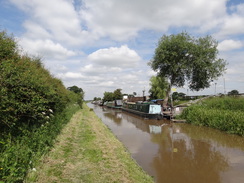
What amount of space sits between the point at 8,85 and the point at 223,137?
39.8 feet

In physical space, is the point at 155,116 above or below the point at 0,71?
below

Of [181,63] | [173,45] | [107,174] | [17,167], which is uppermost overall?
[173,45]

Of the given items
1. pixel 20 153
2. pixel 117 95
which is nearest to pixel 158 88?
pixel 117 95

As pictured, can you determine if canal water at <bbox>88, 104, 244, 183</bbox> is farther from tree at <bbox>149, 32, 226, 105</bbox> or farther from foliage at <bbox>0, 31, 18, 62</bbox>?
tree at <bbox>149, 32, 226, 105</bbox>

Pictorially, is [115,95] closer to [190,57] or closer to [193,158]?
[190,57]

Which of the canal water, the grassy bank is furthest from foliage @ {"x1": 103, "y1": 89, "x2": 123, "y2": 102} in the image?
the canal water

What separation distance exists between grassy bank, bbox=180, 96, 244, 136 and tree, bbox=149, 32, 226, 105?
24.4 ft

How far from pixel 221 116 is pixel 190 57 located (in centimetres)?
1359

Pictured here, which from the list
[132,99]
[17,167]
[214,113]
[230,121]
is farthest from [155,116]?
[132,99]

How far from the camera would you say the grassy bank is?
12.0m

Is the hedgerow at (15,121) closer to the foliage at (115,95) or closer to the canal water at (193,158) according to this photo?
the canal water at (193,158)

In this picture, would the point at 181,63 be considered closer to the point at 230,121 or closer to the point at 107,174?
the point at 230,121

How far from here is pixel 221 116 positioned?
13633 mm

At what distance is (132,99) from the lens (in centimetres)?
5762
